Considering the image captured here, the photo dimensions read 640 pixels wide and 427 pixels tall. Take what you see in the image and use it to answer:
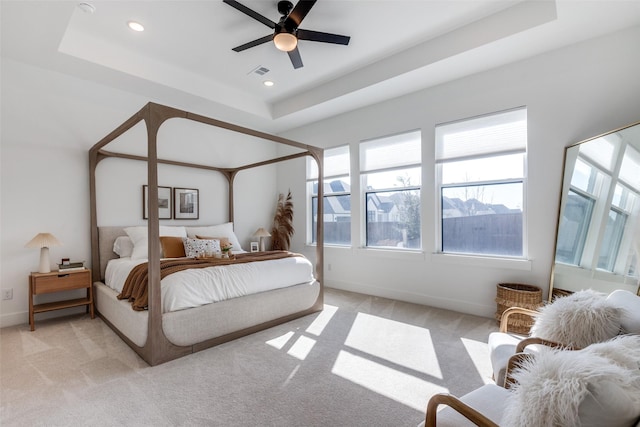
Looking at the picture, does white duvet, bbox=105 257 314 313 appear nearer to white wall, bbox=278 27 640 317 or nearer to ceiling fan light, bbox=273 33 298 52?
white wall, bbox=278 27 640 317

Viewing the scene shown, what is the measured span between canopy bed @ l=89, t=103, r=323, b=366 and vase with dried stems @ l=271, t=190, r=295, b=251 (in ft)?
5.10

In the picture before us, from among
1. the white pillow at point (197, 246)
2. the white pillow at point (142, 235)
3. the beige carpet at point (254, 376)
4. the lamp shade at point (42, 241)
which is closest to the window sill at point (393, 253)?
the beige carpet at point (254, 376)

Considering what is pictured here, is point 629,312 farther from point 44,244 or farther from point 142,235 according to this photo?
point 44,244

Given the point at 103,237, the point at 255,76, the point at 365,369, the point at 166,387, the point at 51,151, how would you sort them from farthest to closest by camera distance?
the point at 255,76, the point at 103,237, the point at 51,151, the point at 365,369, the point at 166,387

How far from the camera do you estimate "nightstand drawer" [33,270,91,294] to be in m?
3.20

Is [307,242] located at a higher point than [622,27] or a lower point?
lower

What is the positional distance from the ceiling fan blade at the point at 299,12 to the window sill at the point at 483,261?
3.12 metres

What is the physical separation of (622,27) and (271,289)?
13.7 ft

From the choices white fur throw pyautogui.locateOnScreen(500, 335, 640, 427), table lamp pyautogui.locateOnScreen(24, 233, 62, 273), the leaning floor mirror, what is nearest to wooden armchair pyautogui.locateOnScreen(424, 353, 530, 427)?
white fur throw pyautogui.locateOnScreen(500, 335, 640, 427)

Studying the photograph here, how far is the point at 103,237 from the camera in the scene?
3875 millimetres

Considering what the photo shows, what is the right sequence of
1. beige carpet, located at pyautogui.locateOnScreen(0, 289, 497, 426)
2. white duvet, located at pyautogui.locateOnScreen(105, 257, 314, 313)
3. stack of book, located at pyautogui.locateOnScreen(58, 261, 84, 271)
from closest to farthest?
→ beige carpet, located at pyautogui.locateOnScreen(0, 289, 497, 426) < white duvet, located at pyautogui.locateOnScreen(105, 257, 314, 313) < stack of book, located at pyautogui.locateOnScreen(58, 261, 84, 271)

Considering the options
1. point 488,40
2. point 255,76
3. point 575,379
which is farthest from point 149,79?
point 575,379

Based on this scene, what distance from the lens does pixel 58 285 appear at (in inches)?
131

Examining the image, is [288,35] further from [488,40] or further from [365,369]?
[365,369]
